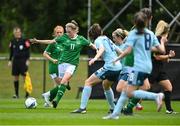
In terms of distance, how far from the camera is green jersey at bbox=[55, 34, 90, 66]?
2158 centimetres

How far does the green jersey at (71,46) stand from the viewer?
2158 centimetres

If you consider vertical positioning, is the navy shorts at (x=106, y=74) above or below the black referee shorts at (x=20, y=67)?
above

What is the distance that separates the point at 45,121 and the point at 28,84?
11938mm

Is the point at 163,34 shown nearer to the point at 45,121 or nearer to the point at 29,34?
the point at 45,121

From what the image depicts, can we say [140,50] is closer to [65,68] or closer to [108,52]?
[108,52]

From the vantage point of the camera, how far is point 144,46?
17.6m

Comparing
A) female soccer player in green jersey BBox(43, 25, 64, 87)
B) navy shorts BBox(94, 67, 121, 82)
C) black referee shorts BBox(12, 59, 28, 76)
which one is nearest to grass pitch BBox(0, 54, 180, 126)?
navy shorts BBox(94, 67, 121, 82)

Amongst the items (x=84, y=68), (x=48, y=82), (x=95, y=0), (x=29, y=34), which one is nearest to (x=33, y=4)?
(x=29, y=34)

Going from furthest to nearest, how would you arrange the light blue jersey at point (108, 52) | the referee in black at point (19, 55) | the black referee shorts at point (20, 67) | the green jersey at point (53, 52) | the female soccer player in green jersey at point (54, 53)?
1. the black referee shorts at point (20, 67)
2. the referee in black at point (19, 55)
3. the green jersey at point (53, 52)
4. the female soccer player in green jersey at point (54, 53)
5. the light blue jersey at point (108, 52)

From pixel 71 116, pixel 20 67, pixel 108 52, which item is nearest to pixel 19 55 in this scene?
pixel 20 67

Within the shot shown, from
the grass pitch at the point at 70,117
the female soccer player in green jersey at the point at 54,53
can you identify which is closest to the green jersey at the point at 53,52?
the female soccer player in green jersey at the point at 54,53

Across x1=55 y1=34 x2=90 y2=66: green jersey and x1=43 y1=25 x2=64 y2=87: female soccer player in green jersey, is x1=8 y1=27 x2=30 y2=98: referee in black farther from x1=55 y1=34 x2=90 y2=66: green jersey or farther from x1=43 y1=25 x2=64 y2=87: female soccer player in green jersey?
x1=55 y1=34 x2=90 y2=66: green jersey

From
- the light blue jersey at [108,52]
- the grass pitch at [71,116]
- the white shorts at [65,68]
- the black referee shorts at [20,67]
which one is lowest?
the grass pitch at [71,116]

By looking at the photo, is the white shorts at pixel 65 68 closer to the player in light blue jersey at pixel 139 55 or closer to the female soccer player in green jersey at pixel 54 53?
the female soccer player in green jersey at pixel 54 53
